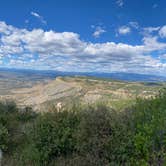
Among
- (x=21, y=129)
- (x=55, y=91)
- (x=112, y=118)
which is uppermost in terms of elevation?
(x=112, y=118)

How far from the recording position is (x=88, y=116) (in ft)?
32.1

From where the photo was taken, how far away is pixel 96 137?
885 cm

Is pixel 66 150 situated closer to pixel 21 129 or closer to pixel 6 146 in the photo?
pixel 6 146

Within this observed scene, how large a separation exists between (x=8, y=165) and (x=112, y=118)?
14.7ft

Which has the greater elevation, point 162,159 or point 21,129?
point 162,159

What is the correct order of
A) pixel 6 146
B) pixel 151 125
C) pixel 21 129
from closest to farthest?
pixel 151 125 < pixel 6 146 < pixel 21 129

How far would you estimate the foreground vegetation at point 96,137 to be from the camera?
24.7 feet

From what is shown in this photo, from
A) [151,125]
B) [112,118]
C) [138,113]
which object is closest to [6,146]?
[112,118]

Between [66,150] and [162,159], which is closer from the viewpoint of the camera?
[162,159]

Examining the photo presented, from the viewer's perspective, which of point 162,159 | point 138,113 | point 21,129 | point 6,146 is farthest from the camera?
point 21,129

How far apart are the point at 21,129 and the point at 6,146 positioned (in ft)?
6.17

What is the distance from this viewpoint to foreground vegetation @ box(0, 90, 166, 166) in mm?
7518

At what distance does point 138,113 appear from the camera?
914 centimetres

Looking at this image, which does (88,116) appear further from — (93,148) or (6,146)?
(6,146)
